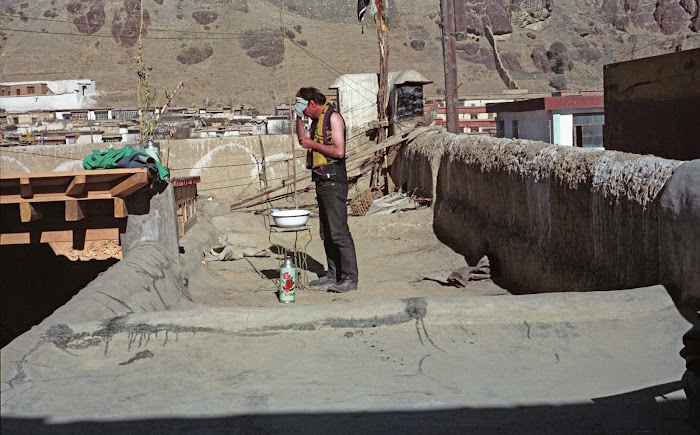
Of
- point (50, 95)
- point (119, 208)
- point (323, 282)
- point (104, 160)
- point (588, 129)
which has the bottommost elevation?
point (323, 282)

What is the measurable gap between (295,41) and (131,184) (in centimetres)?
6879

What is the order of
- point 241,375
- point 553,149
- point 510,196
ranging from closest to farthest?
point 241,375 < point 553,149 < point 510,196

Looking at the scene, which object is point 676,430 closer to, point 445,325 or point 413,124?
point 445,325

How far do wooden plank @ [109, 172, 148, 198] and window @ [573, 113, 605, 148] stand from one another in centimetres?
2326

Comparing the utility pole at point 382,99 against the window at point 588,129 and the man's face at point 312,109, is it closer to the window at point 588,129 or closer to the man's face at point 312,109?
the man's face at point 312,109

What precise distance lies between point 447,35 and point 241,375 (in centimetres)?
1406

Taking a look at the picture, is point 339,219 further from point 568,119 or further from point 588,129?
point 588,129

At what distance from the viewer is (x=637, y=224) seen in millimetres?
5020

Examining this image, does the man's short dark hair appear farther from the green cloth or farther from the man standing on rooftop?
the green cloth

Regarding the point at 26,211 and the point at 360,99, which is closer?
the point at 26,211

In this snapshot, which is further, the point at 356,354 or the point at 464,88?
the point at 464,88

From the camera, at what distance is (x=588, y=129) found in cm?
2833

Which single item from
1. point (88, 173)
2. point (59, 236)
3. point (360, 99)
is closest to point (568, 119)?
point (360, 99)

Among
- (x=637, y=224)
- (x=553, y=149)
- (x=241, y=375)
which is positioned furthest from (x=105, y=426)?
(x=553, y=149)
